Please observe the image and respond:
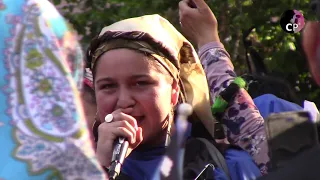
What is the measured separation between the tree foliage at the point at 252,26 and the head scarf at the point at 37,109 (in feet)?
11.8

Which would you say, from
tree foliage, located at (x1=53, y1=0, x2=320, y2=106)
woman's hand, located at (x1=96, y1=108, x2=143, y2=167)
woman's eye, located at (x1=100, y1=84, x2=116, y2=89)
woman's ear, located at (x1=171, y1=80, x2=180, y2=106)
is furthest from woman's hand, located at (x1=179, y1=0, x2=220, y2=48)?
tree foliage, located at (x1=53, y1=0, x2=320, y2=106)

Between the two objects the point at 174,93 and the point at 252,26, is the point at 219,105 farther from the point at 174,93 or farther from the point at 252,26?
the point at 252,26

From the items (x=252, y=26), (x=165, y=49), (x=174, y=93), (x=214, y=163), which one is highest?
(x=165, y=49)

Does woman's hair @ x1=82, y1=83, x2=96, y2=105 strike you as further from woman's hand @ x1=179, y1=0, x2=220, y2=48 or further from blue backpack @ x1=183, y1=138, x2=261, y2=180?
blue backpack @ x1=183, y1=138, x2=261, y2=180

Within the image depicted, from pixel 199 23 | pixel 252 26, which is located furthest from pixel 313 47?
pixel 252 26

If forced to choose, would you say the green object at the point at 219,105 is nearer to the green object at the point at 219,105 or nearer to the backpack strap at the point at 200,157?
the green object at the point at 219,105

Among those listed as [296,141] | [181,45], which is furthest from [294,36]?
[296,141]

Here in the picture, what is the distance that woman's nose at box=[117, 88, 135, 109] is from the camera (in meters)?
2.53

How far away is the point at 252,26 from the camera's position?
5207 mm

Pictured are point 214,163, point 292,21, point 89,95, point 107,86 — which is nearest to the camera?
point 214,163

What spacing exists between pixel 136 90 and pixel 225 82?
41 cm

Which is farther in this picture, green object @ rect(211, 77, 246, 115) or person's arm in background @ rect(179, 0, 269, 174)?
green object @ rect(211, 77, 246, 115)

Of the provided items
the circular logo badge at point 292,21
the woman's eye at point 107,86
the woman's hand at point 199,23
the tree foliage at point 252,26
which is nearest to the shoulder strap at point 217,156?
the woman's eye at point 107,86

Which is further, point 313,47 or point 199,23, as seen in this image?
point 199,23
